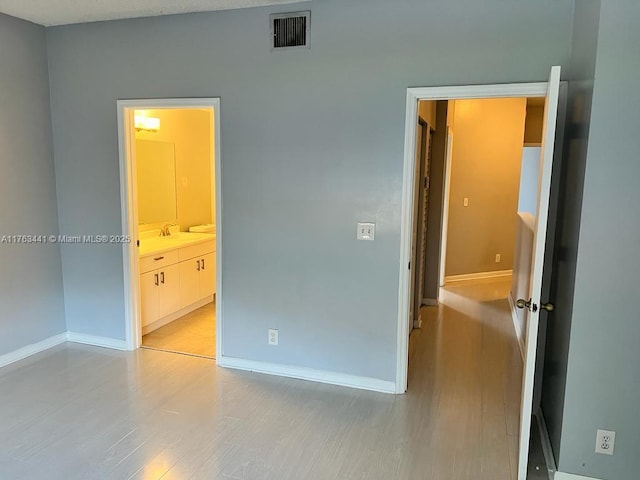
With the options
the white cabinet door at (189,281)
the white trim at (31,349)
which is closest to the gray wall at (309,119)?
the white cabinet door at (189,281)

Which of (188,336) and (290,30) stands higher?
(290,30)

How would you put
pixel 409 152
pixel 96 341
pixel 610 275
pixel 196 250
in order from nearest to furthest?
pixel 610 275 < pixel 409 152 < pixel 96 341 < pixel 196 250

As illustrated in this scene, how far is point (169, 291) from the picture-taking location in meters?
4.47

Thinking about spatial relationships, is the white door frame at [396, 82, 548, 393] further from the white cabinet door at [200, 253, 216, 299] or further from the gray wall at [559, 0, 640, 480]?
the white cabinet door at [200, 253, 216, 299]

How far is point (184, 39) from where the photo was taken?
3.27m

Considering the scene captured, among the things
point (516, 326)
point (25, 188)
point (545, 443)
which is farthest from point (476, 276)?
point (25, 188)

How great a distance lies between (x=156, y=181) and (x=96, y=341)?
71.4 inches

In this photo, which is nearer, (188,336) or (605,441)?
(605,441)

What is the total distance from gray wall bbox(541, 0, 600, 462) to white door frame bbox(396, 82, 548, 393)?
29 cm

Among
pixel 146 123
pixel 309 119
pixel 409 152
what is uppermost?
pixel 146 123

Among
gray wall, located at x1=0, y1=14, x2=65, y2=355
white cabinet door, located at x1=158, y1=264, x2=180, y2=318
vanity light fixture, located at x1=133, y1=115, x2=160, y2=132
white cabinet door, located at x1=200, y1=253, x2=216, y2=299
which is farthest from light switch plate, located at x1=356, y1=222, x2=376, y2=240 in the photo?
vanity light fixture, located at x1=133, y1=115, x2=160, y2=132

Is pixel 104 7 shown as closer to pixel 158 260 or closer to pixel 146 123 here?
pixel 146 123

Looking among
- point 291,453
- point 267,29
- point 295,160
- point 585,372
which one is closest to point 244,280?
point 295,160

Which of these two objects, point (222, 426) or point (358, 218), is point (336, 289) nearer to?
point (358, 218)
